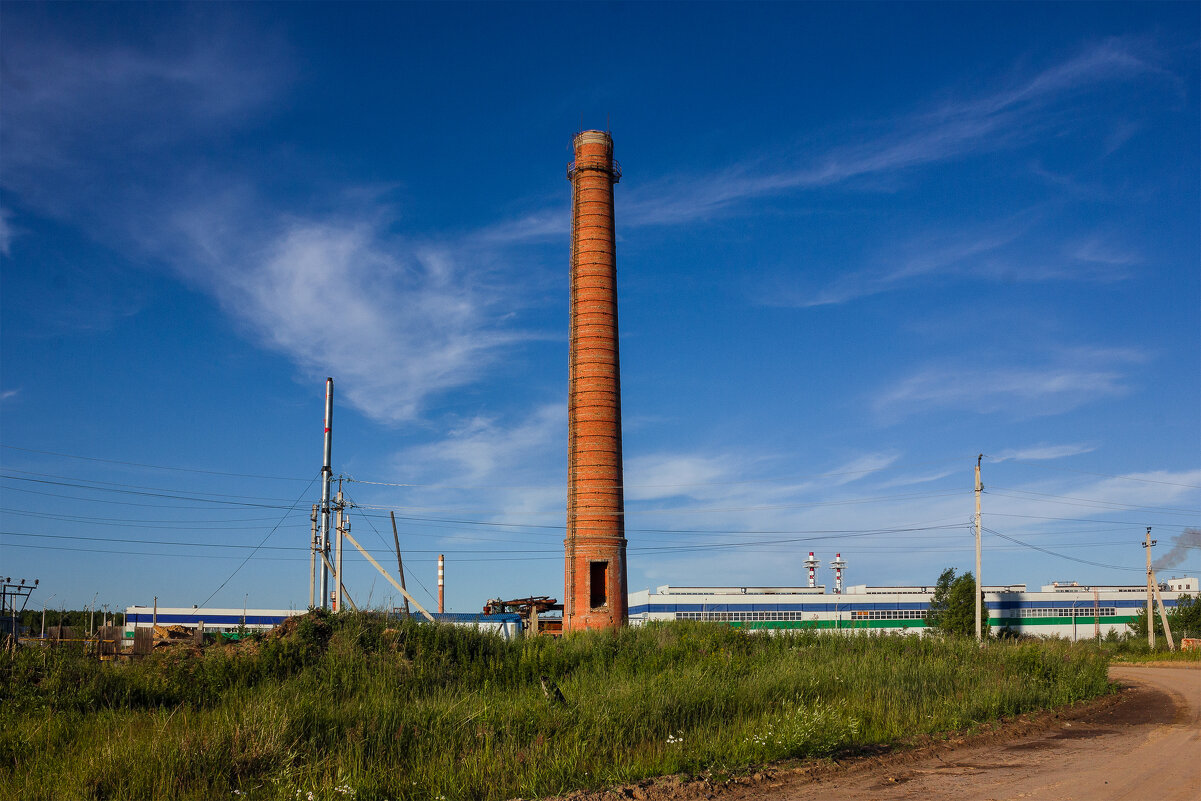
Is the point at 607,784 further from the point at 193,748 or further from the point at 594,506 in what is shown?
the point at 594,506

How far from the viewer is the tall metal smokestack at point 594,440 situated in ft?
99.3

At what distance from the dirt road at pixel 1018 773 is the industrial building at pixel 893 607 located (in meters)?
48.5

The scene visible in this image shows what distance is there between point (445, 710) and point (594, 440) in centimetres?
2037

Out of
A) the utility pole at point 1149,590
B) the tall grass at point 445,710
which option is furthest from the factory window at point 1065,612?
the tall grass at point 445,710

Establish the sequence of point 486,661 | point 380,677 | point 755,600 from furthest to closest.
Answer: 1. point 755,600
2. point 486,661
3. point 380,677

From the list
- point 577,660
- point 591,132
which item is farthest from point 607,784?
point 591,132

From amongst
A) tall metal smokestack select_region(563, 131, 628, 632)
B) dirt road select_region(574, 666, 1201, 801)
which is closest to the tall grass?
dirt road select_region(574, 666, 1201, 801)

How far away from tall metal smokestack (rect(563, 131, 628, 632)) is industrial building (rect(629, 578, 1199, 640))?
105 feet

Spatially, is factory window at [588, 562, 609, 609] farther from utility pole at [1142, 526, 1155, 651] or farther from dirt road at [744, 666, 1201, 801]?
utility pole at [1142, 526, 1155, 651]

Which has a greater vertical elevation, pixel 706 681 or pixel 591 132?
pixel 591 132

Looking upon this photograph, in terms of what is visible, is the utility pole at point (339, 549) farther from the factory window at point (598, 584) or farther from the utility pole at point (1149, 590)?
the utility pole at point (1149, 590)

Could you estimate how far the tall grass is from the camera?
8.49m

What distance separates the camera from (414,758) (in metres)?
9.34

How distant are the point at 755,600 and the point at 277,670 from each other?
5298cm
